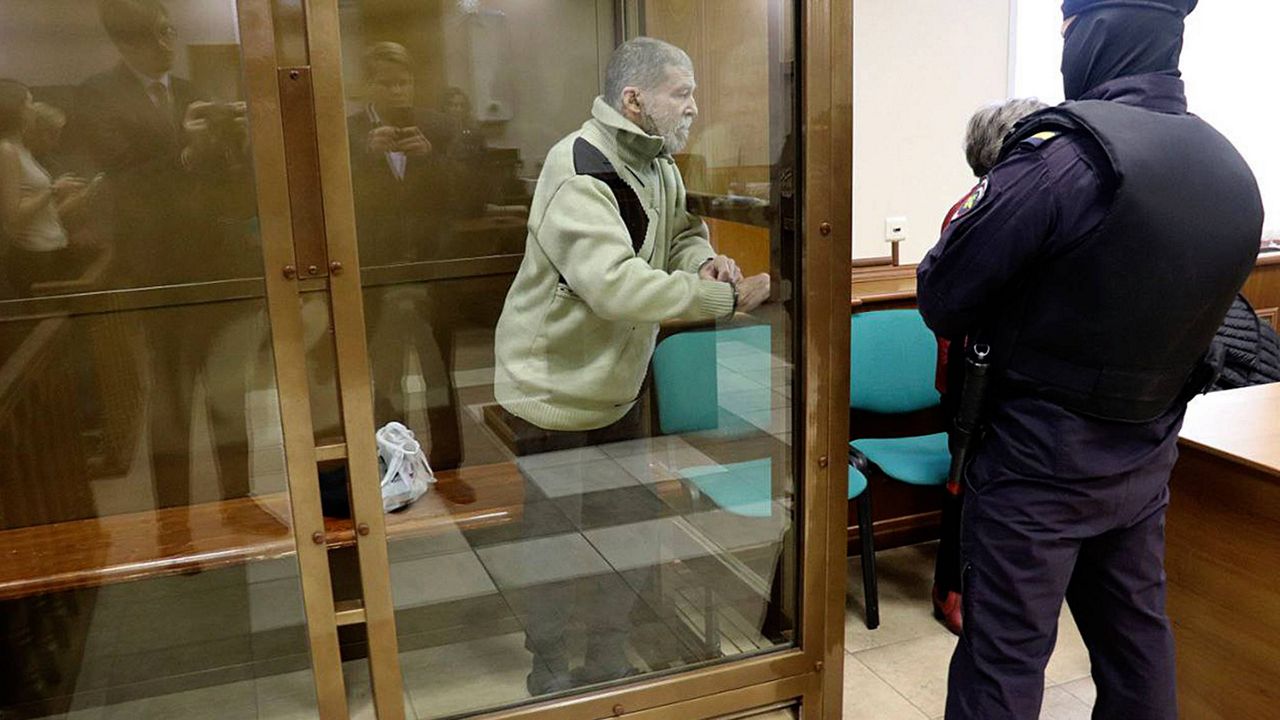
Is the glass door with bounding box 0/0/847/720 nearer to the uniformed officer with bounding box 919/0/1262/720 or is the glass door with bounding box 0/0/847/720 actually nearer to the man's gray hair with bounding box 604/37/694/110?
the man's gray hair with bounding box 604/37/694/110

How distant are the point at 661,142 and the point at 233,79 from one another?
0.62 meters

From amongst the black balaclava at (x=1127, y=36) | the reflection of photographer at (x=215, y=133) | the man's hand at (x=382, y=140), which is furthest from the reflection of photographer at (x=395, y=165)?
the black balaclava at (x=1127, y=36)

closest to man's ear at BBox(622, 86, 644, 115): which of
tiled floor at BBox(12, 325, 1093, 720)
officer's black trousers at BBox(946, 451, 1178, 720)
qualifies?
tiled floor at BBox(12, 325, 1093, 720)

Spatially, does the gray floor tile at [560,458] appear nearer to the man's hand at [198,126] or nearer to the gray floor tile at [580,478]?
the gray floor tile at [580,478]

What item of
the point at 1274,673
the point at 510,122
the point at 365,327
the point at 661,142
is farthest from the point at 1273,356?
the point at 365,327

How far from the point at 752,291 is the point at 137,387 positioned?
0.94 m

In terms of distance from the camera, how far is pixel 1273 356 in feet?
8.99

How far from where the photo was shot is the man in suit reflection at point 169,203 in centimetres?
133

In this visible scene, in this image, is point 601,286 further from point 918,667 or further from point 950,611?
point 950,611

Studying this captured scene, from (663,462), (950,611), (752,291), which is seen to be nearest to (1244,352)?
(950,611)

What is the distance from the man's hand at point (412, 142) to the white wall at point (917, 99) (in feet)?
7.05

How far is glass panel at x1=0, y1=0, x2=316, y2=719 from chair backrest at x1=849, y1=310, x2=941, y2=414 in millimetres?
1808

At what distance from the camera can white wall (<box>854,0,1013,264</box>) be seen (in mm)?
3312

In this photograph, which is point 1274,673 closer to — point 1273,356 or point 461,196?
point 1273,356
